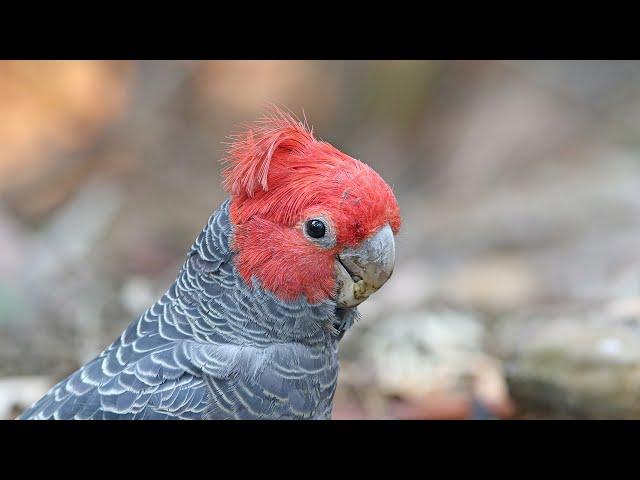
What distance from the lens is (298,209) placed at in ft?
10.3

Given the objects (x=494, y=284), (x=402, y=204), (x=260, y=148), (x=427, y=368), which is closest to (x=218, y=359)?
(x=260, y=148)

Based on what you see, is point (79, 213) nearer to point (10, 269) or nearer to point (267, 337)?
point (10, 269)

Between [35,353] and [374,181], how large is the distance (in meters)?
3.83

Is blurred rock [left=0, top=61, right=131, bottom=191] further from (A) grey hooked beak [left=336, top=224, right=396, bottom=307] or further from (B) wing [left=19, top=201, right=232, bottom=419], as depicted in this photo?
(A) grey hooked beak [left=336, top=224, right=396, bottom=307]

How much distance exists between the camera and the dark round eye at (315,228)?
3115mm

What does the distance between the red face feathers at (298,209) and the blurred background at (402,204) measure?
6.51ft

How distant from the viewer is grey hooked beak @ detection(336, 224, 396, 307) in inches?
124

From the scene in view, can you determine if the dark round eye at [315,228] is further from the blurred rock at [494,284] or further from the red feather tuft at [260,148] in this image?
the blurred rock at [494,284]

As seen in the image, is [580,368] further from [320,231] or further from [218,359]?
[218,359]

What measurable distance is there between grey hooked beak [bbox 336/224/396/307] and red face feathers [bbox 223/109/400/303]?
0.04 metres

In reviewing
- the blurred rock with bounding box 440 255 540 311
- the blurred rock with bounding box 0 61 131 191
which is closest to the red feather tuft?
the blurred rock with bounding box 440 255 540 311

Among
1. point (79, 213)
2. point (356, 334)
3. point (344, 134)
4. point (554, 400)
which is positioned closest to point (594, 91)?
point (344, 134)
